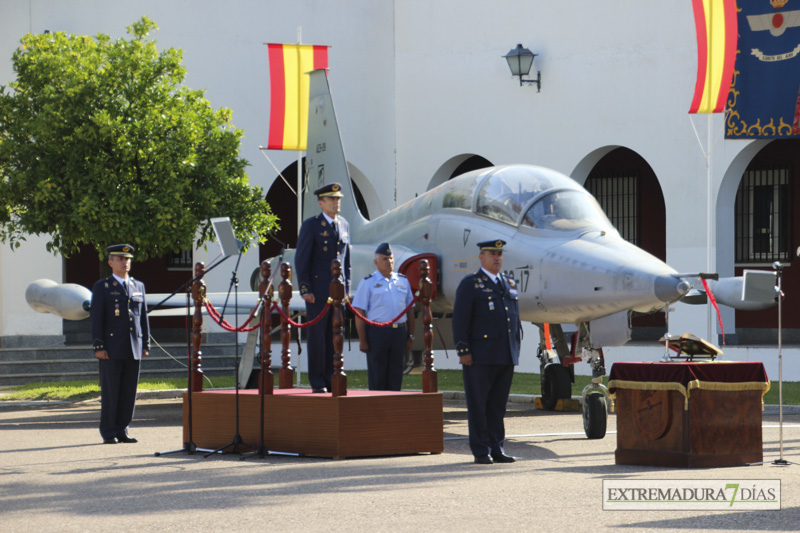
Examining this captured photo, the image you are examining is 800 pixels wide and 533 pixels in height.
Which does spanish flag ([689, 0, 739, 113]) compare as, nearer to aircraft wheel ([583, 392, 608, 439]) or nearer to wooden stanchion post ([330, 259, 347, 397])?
aircraft wheel ([583, 392, 608, 439])

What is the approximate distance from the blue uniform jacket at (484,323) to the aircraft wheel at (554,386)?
566 centimetres

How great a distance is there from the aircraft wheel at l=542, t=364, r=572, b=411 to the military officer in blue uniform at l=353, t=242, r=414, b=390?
388 cm

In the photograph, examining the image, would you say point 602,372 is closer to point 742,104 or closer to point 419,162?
point 742,104

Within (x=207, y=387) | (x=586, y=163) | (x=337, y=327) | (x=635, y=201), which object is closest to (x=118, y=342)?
(x=337, y=327)

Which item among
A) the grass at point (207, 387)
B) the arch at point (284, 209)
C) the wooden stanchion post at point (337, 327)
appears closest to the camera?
the wooden stanchion post at point (337, 327)

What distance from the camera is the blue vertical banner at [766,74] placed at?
67.6ft

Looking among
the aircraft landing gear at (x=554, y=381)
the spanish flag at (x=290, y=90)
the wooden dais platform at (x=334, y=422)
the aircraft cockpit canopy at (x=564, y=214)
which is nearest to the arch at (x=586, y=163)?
the spanish flag at (x=290, y=90)

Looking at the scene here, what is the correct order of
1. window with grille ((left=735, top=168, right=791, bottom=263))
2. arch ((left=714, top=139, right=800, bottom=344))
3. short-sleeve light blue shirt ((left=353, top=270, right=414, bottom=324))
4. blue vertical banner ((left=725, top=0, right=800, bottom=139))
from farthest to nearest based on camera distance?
window with grille ((left=735, top=168, right=791, bottom=263)) < arch ((left=714, top=139, right=800, bottom=344)) < blue vertical banner ((left=725, top=0, right=800, bottom=139)) < short-sleeve light blue shirt ((left=353, top=270, right=414, bottom=324))

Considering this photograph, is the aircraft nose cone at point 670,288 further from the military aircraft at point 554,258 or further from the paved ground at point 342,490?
the paved ground at point 342,490

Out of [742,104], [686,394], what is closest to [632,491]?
[686,394]

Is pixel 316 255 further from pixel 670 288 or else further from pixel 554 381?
pixel 554 381

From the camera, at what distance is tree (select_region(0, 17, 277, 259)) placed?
17.5 metres

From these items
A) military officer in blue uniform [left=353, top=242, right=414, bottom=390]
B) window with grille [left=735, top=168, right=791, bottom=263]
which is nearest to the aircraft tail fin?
military officer in blue uniform [left=353, top=242, right=414, bottom=390]

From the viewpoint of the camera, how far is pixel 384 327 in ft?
37.9
